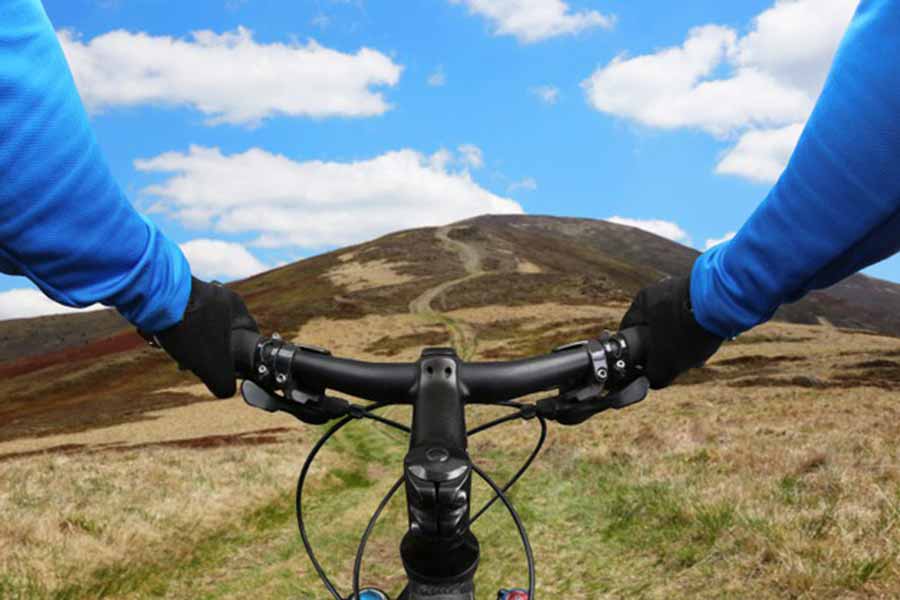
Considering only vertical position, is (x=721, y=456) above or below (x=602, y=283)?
below

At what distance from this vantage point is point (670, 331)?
199cm

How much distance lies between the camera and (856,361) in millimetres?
32375

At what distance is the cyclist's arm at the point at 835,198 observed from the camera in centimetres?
110

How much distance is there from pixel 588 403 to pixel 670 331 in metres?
0.35

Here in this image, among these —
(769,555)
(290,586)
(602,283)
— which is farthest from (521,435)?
(602,283)

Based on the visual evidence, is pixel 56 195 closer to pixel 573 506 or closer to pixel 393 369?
pixel 393 369

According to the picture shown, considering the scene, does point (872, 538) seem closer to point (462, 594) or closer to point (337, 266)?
point (462, 594)

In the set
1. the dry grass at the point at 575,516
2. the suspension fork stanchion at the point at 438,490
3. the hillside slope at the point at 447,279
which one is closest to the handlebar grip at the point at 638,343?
the suspension fork stanchion at the point at 438,490

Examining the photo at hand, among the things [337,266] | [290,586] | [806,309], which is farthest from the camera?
[806,309]

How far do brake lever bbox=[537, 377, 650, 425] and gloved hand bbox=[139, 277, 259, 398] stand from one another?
1.01 m

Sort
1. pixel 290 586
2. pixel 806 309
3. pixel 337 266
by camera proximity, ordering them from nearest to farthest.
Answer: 1. pixel 290 586
2. pixel 337 266
3. pixel 806 309

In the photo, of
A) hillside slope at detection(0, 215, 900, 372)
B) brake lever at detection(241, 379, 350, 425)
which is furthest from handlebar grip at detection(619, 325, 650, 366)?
hillside slope at detection(0, 215, 900, 372)

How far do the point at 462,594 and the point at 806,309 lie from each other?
150 m

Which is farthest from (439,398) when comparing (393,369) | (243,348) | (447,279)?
(447,279)
